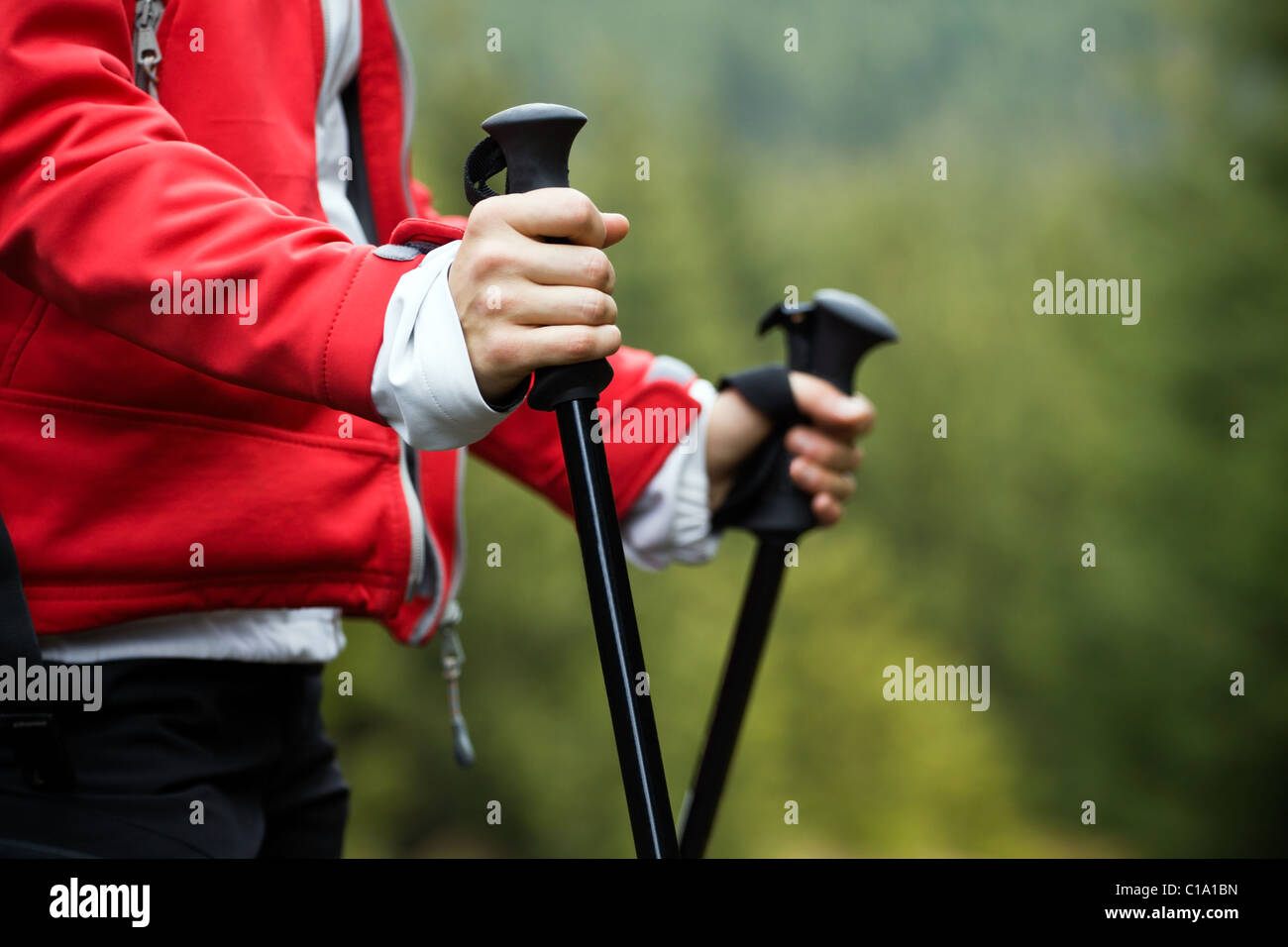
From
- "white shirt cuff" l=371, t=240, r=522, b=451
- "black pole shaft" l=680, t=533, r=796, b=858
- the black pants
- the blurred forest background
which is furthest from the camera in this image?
the blurred forest background

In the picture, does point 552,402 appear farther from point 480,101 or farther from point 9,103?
point 480,101

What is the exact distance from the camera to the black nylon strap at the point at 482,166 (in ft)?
2.41

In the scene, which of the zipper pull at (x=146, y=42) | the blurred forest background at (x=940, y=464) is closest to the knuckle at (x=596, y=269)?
the zipper pull at (x=146, y=42)

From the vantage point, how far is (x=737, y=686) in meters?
1.16

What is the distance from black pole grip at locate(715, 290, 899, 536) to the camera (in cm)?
117

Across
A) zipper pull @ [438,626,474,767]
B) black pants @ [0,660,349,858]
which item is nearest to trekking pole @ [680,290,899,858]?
zipper pull @ [438,626,474,767]

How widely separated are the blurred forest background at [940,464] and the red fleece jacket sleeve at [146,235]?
10.7 ft

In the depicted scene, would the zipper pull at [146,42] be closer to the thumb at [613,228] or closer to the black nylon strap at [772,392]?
the thumb at [613,228]

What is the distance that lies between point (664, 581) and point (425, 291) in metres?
3.52

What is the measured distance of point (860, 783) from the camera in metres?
4.41

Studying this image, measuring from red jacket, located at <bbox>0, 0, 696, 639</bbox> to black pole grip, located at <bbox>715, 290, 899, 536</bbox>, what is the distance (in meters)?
0.33

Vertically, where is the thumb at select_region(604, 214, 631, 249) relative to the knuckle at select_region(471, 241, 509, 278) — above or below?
above

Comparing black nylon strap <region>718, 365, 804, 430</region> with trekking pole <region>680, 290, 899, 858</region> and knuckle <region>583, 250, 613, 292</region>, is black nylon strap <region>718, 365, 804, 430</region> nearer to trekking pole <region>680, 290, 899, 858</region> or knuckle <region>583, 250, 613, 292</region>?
trekking pole <region>680, 290, 899, 858</region>

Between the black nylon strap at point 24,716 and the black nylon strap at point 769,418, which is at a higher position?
the black nylon strap at point 769,418
